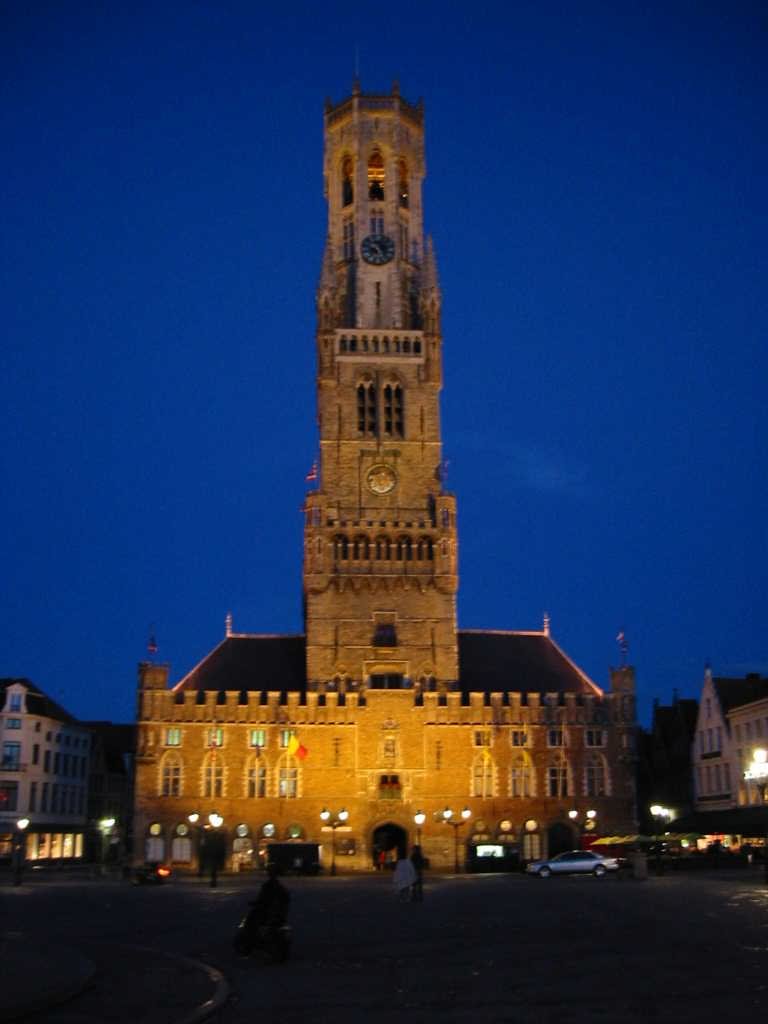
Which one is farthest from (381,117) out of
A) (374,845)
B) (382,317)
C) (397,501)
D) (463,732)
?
(374,845)

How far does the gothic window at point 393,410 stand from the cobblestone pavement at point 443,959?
149 ft

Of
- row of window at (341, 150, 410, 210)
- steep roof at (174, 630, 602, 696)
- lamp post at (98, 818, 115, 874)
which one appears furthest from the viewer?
lamp post at (98, 818, 115, 874)

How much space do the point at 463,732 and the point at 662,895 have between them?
35.7 metres

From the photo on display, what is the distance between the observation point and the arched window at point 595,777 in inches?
2906

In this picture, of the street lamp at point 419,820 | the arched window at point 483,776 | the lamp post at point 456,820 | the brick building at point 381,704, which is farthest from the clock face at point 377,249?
the street lamp at point 419,820

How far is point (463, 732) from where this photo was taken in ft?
241

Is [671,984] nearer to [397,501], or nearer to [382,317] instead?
[397,501]

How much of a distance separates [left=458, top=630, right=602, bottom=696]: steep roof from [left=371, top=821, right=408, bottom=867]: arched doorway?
33.6 ft

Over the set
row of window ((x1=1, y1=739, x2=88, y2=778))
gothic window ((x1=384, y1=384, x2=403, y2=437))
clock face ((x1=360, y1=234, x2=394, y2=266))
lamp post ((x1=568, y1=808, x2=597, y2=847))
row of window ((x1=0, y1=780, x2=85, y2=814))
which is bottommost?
lamp post ((x1=568, y1=808, x2=597, y2=847))

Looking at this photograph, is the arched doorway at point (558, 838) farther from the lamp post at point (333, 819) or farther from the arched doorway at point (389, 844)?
the lamp post at point (333, 819)

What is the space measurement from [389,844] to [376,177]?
48.8 meters

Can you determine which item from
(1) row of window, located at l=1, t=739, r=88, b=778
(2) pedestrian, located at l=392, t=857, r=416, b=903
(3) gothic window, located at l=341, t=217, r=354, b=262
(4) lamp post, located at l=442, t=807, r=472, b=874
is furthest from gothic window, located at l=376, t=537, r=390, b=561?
(2) pedestrian, located at l=392, t=857, r=416, b=903

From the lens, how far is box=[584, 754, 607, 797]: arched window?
73812mm

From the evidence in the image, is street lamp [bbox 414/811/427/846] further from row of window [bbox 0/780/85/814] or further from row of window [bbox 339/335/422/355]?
row of window [bbox 339/335/422/355]
